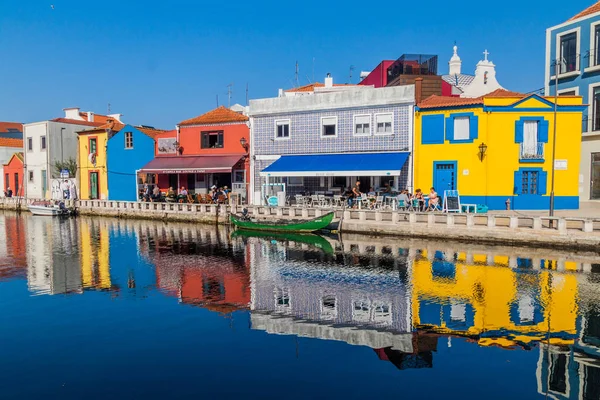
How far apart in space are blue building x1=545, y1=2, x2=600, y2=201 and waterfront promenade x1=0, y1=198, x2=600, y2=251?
8.96 meters

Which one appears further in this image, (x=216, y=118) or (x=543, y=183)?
(x=216, y=118)

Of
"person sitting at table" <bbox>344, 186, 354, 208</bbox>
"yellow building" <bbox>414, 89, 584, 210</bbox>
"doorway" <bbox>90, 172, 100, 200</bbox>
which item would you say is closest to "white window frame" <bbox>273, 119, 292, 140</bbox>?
"person sitting at table" <bbox>344, 186, 354, 208</bbox>

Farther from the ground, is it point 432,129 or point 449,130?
point 432,129

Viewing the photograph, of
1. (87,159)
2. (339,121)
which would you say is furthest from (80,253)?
(87,159)

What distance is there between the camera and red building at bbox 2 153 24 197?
53000 millimetres

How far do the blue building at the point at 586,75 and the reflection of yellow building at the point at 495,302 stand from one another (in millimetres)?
→ 17213

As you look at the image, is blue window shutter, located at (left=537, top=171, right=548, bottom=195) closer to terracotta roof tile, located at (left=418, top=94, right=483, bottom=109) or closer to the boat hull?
terracotta roof tile, located at (left=418, top=94, right=483, bottom=109)

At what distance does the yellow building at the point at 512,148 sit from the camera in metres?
27.8

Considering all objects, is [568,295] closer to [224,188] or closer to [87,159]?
[224,188]

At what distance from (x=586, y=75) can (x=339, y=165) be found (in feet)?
54.0

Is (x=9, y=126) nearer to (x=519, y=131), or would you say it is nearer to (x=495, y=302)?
(x=519, y=131)

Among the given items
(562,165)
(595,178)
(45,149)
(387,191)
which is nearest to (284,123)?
(387,191)

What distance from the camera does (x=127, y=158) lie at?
42.3m

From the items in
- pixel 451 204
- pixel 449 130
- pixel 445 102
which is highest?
pixel 445 102
